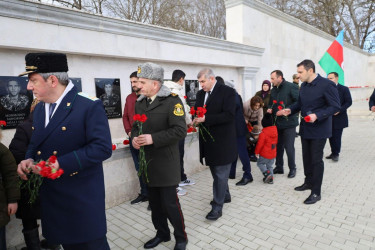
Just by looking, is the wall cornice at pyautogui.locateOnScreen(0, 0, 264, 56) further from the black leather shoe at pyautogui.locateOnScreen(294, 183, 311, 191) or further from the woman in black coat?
the black leather shoe at pyautogui.locateOnScreen(294, 183, 311, 191)

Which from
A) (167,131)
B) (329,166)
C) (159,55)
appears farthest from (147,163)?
(329,166)

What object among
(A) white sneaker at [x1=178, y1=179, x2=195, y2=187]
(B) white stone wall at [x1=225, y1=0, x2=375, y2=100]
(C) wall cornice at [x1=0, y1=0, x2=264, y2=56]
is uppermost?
(B) white stone wall at [x1=225, y1=0, x2=375, y2=100]

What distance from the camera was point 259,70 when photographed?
802cm

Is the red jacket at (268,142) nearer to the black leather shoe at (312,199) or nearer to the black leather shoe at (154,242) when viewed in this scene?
the black leather shoe at (312,199)

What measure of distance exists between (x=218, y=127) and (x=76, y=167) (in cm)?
203

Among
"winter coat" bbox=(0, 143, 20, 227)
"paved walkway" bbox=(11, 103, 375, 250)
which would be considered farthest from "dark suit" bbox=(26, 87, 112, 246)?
"paved walkway" bbox=(11, 103, 375, 250)

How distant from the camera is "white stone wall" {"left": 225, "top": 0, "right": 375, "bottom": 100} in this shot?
7591 millimetres

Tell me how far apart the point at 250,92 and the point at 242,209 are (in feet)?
14.7

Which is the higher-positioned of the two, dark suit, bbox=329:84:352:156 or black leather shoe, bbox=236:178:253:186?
dark suit, bbox=329:84:352:156

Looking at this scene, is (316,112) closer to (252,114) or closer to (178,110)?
(252,114)

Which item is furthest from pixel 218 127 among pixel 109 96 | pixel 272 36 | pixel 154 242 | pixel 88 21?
pixel 272 36

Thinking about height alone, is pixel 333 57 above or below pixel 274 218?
above

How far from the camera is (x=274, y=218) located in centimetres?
345

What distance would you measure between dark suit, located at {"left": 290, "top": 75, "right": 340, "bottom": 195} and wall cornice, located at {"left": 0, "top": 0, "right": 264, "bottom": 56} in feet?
8.32
